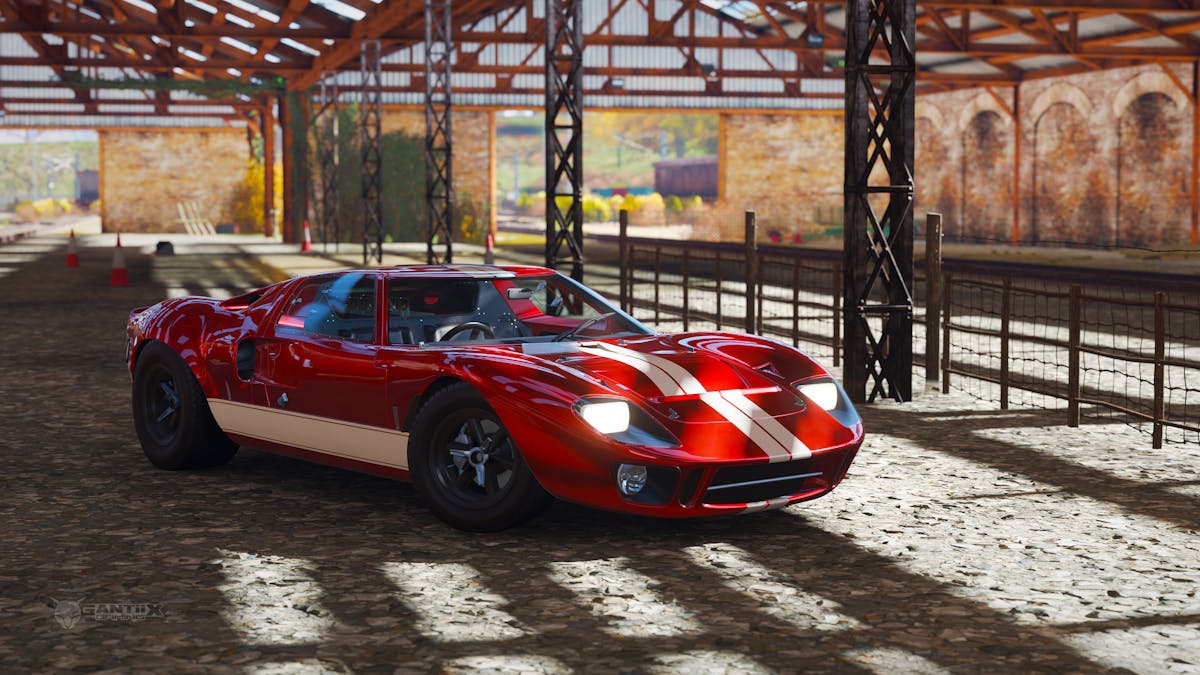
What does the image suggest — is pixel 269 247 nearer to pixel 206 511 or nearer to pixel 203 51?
pixel 203 51

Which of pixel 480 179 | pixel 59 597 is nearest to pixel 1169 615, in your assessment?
pixel 59 597

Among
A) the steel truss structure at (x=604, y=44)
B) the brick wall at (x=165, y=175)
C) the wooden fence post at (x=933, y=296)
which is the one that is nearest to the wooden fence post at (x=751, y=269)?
the wooden fence post at (x=933, y=296)

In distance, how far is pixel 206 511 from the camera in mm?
6594

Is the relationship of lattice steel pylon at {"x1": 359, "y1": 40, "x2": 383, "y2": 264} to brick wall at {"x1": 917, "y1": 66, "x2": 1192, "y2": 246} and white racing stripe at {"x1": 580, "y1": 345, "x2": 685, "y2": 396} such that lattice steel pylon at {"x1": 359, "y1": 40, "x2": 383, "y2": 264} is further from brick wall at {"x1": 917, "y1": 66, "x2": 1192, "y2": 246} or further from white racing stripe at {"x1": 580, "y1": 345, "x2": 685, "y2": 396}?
white racing stripe at {"x1": 580, "y1": 345, "x2": 685, "y2": 396}

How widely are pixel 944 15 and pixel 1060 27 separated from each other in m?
2.70

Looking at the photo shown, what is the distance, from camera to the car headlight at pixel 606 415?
5.68m

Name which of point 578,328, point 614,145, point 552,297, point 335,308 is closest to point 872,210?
point 552,297

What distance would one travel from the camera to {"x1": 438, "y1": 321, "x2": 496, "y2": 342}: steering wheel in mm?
6828

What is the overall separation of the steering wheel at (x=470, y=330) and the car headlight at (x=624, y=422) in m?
1.28

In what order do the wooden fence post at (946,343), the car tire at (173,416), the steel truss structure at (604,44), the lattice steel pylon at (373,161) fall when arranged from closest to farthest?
1. the car tire at (173,416)
2. the wooden fence post at (946,343)
3. the steel truss structure at (604,44)
4. the lattice steel pylon at (373,161)

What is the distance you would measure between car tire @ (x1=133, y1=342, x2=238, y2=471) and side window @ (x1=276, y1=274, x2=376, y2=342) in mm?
703

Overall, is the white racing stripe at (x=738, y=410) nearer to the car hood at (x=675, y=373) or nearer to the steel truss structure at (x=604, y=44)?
the car hood at (x=675, y=373)

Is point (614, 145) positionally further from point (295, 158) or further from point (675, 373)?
point (675, 373)

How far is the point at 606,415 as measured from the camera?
18.7 feet
